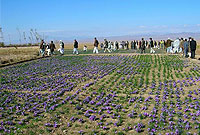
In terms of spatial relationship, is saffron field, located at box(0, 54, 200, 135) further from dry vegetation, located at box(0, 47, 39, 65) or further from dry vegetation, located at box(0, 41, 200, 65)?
dry vegetation, located at box(0, 41, 200, 65)

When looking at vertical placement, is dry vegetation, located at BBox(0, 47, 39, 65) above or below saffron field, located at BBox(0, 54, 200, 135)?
above

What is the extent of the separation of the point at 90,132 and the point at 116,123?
0.91 meters

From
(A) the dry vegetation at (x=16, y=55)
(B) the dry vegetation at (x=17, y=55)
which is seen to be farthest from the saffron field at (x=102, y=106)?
(B) the dry vegetation at (x=17, y=55)

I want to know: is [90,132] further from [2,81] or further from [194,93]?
[2,81]

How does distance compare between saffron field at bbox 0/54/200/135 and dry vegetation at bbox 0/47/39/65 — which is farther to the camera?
dry vegetation at bbox 0/47/39/65

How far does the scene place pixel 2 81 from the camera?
1408cm

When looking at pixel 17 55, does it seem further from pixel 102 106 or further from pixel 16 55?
pixel 102 106

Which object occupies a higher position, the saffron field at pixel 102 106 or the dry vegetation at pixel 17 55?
the dry vegetation at pixel 17 55

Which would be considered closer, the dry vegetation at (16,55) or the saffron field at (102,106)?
the saffron field at (102,106)

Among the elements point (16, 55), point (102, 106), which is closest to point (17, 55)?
point (16, 55)

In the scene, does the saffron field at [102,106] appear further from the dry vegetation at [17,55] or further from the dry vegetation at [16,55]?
the dry vegetation at [17,55]

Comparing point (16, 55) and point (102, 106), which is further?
point (16, 55)

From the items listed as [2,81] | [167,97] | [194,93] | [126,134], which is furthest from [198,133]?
[2,81]

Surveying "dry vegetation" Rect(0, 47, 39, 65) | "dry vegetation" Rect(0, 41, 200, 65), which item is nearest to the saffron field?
"dry vegetation" Rect(0, 47, 39, 65)
